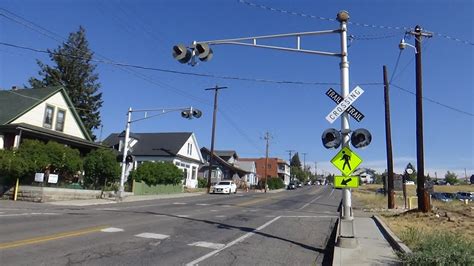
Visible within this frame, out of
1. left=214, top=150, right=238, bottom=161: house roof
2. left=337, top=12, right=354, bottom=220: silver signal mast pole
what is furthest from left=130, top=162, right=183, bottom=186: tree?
left=214, top=150, right=238, bottom=161: house roof

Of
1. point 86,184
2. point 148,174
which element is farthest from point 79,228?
point 148,174

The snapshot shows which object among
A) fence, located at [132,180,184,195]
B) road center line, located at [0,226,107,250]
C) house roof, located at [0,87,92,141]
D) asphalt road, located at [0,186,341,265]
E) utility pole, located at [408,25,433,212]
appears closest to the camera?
asphalt road, located at [0,186,341,265]

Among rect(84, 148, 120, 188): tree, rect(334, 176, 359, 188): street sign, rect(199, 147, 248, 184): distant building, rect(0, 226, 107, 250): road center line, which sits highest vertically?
rect(199, 147, 248, 184): distant building

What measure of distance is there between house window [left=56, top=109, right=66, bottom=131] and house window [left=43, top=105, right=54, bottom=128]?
26.2 inches

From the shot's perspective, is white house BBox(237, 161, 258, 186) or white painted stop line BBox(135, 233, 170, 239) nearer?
white painted stop line BBox(135, 233, 170, 239)

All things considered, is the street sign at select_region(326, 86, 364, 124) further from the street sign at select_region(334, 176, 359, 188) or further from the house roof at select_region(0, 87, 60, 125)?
the house roof at select_region(0, 87, 60, 125)

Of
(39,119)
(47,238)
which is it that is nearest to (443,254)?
(47,238)

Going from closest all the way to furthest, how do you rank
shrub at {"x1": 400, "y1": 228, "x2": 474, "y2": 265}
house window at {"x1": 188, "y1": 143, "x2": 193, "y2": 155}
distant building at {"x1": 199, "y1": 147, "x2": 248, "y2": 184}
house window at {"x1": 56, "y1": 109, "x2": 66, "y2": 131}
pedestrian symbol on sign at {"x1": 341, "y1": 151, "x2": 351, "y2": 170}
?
shrub at {"x1": 400, "y1": 228, "x2": 474, "y2": 265}, pedestrian symbol on sign at {"x1": 341, "y1": 151, "x2": 351, "y2": 170}, house window at {"x1": 56, "y1": 109, "x2": 66, "y2": 131}, house window at {"x1": 188, "y1": 143, "x2": 193, "y2": 155}, distant building at {"x1": 199, "y1": 147, "x2": 248, "y2": 184}

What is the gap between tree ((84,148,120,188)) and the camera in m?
32.9

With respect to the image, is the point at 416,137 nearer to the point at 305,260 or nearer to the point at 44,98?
the point at 305,260

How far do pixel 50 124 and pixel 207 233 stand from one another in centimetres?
2559

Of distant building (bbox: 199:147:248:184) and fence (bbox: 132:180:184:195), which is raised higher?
distant building (bbox: 199:147:248:184)

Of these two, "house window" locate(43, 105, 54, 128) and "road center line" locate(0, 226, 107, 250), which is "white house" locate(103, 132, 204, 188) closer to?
"house window" locate(43, 105, 54, 128)

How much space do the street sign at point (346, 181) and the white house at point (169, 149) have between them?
43.4m
